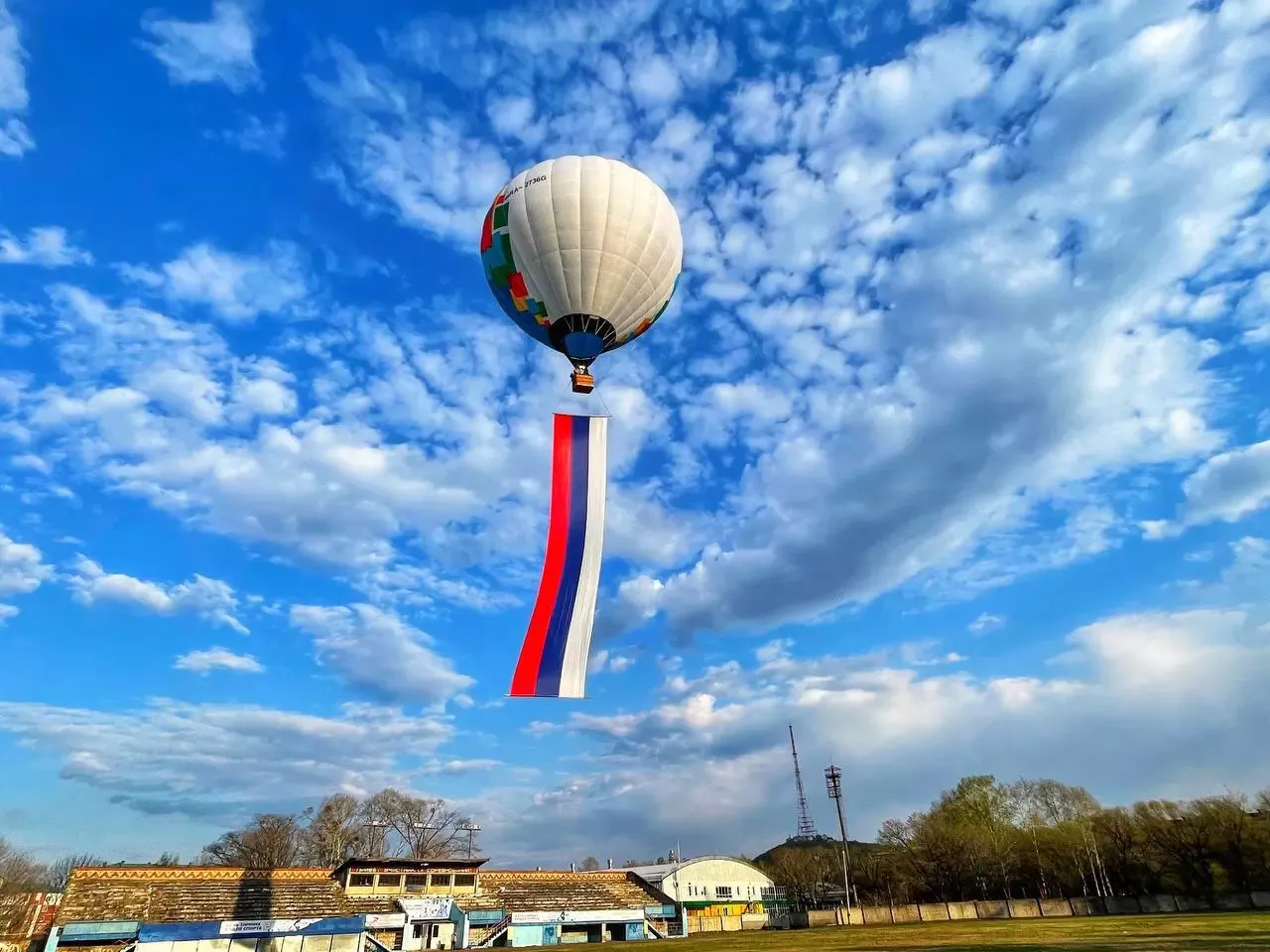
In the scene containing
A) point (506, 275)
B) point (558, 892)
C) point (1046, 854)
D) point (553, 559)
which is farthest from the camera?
point (1046, 854)

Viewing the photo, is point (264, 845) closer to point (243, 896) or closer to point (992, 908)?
point (243, 896)

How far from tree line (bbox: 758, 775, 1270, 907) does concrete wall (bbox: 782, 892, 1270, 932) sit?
1619 mm

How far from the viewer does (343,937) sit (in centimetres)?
4269

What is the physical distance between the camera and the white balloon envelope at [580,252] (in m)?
21.0

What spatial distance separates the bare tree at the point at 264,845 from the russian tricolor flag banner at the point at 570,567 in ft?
234

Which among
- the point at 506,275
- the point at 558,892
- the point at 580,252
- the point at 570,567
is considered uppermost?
the point at 506,275

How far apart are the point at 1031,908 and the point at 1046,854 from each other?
11.7 meters

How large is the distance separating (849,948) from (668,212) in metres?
26.3

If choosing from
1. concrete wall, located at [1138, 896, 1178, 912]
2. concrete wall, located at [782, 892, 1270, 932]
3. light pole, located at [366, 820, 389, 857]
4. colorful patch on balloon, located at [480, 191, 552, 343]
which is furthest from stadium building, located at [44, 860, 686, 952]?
colorful patch on balloon, located at [480, 191, 552, 343]

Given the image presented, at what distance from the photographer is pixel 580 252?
2111cm

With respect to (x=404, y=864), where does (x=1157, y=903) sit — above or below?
below

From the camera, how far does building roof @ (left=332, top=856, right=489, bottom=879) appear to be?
162 ft

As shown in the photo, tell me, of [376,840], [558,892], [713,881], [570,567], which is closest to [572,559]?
[570,567]

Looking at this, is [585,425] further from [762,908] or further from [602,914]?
[762,908]
